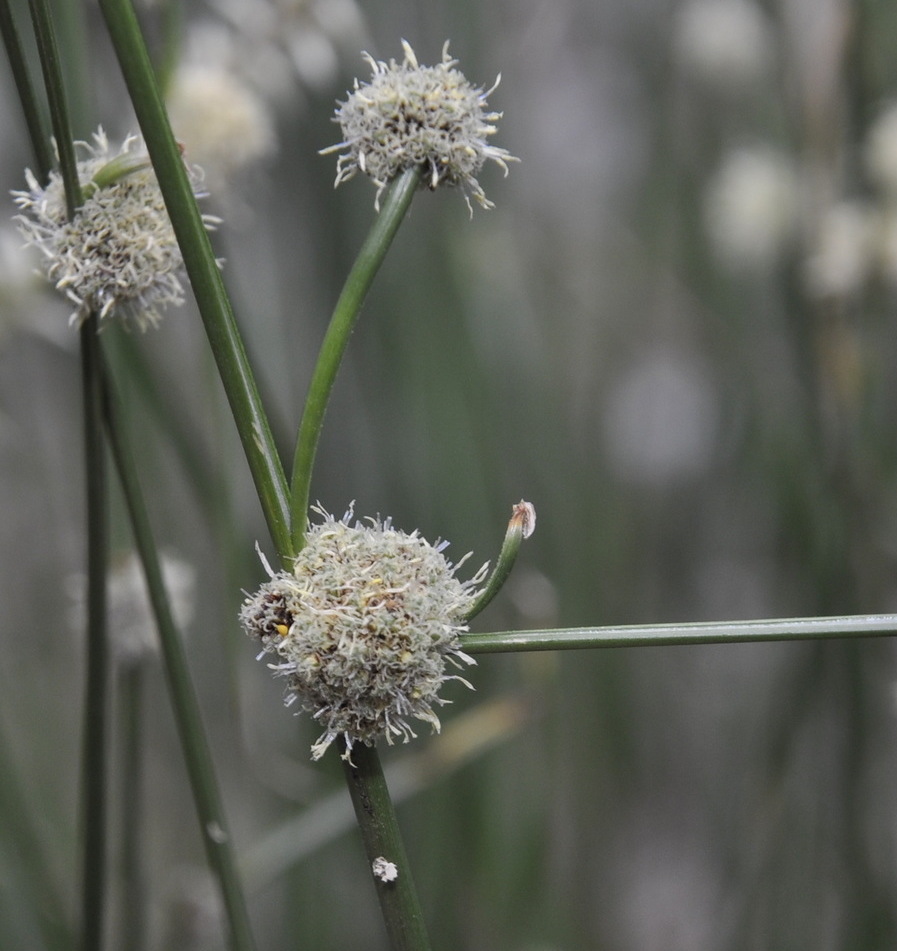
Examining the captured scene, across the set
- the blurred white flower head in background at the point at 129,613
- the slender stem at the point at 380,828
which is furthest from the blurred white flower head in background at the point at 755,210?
the slender stem at the point at 380,828

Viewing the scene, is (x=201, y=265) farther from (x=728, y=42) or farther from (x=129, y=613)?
(x=728, y=42)

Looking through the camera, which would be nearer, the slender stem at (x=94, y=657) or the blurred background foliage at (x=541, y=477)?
the slender stem at (x=94, y=657)

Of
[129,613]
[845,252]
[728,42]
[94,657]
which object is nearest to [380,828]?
[94,657]

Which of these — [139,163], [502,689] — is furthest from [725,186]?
[139,163]

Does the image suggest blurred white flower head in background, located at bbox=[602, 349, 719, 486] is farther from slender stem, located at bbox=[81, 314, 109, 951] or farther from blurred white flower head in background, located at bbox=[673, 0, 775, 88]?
slender stem, located at bbox=[81, 314, 109, 951]

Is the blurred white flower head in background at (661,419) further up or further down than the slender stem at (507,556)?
further up

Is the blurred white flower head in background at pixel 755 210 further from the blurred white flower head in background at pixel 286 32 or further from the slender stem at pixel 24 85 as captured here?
the slender stem at pixel 24 85

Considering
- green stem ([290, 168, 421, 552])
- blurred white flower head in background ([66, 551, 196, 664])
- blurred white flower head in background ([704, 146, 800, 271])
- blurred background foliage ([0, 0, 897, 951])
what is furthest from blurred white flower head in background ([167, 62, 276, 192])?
blurred white flower head in background ([704, 146, 800, 271])
